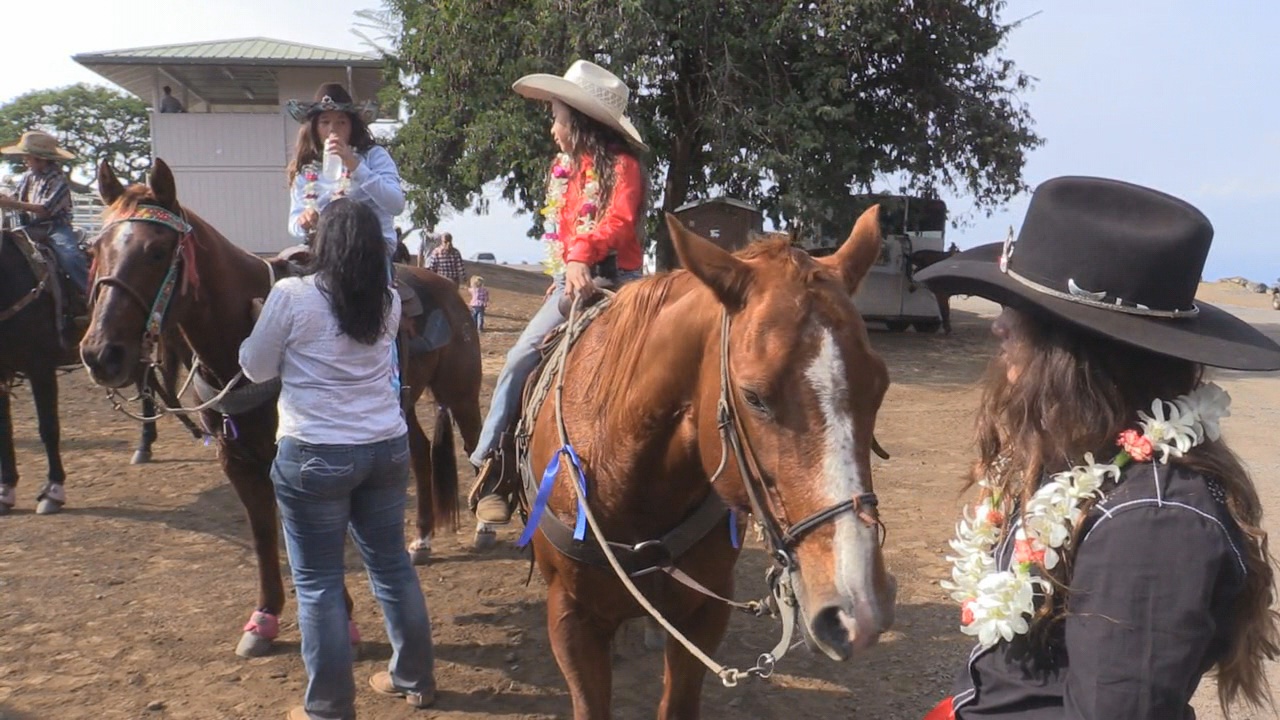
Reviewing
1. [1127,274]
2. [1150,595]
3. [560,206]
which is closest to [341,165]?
[560,206]

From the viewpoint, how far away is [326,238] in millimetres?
3277

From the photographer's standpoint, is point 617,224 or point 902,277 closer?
point 617,224

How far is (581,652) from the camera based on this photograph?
9.41 ft

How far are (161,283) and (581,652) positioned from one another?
100 inches

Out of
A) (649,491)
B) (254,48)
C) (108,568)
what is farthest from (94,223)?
(649,491)

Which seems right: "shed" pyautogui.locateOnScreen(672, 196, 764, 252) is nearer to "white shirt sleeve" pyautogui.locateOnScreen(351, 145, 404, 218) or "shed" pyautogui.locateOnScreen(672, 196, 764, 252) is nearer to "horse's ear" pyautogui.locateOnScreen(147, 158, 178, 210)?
"white shirt sleeve" pyautogui.locateOnScreen(351, 145, 404, 218)

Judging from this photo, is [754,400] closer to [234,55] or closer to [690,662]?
[690,662]

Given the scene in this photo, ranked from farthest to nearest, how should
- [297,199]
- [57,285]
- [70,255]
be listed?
[70,255] < [57,285] < [297,199]

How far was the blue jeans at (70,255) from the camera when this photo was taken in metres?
6.89

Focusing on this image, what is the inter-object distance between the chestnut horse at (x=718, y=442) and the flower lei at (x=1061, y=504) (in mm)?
272

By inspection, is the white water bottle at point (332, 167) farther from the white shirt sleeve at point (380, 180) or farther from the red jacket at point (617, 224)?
the red jacket at point (617, 224)

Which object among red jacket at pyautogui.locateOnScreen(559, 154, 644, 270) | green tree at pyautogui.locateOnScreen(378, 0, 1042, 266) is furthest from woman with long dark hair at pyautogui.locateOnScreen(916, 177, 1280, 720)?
green tree at pyautogui.locateOnScreen(378, 0, 1042, 266)

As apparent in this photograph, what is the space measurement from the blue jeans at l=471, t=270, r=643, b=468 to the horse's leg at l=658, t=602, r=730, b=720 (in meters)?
1.25

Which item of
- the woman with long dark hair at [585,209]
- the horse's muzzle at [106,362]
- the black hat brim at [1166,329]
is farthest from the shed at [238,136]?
the black hat brim at [1166,329]
